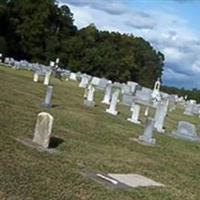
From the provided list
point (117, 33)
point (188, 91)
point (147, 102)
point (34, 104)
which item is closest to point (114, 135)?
point (34, 104)

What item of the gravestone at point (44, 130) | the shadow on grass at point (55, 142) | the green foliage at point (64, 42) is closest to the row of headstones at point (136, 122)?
the gravestone at point (44, 130)

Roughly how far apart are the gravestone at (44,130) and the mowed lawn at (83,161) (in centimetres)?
40

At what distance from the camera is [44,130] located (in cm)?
1173

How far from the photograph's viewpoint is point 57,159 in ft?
35.8

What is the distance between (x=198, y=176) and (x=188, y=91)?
294ft

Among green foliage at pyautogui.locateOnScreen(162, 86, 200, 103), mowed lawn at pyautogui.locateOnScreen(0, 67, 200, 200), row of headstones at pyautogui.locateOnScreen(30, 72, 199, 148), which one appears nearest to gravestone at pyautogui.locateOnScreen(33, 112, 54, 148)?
row of headstones at pyautogui.locateOnScreen(30, 72, 199, 148)

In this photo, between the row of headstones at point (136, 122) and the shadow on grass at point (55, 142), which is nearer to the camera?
the row of headstones at point (136, 122)

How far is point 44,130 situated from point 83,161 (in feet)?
3.63

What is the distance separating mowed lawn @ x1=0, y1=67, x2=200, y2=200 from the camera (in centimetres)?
875

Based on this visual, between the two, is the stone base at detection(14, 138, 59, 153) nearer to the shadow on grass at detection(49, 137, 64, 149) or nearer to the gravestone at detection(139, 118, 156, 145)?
the shadow on grass at detection(49, 137, 64, 149)

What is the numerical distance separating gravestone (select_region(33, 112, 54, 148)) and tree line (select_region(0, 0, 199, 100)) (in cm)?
6825

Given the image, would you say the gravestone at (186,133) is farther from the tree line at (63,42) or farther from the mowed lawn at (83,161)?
the tree line at (63,42)

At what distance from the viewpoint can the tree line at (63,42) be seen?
87.8m

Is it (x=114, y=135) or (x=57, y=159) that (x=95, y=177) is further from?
(x=114, y=135)
